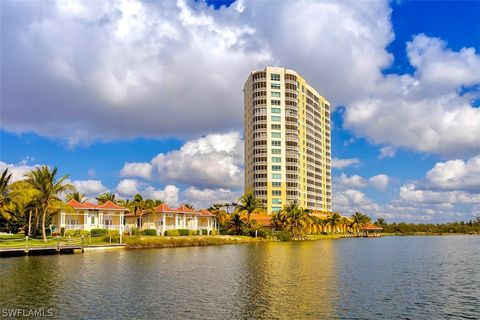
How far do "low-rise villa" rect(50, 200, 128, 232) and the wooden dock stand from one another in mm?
17058

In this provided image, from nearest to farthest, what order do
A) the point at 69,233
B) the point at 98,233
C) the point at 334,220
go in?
the point at 69,233, the point at 98,233, the point at 334,220

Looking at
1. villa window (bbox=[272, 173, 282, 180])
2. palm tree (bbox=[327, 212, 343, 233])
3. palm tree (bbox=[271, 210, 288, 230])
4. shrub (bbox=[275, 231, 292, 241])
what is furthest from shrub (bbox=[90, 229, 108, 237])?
palm tree (bbox=[327, 212, 343, 233])

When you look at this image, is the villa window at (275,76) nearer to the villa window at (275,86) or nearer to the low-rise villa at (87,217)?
the villa window at (275,86)

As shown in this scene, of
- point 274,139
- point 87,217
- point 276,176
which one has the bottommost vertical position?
point 87,217

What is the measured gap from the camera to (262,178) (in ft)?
549

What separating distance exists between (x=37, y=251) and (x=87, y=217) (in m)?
23.6

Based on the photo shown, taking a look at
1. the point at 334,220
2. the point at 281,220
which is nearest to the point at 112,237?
the point at 281,220

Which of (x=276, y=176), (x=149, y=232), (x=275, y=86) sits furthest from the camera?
(x=275, y=86)

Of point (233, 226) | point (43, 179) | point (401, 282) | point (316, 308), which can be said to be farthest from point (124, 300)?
point (233, 226)

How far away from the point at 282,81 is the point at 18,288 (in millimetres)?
148768

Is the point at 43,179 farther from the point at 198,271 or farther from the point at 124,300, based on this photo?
the point at 124,300

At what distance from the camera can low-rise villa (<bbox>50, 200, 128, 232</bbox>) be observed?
85.1 metres

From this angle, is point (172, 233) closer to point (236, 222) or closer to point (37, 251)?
point (236, 222)

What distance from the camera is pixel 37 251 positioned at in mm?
64188
